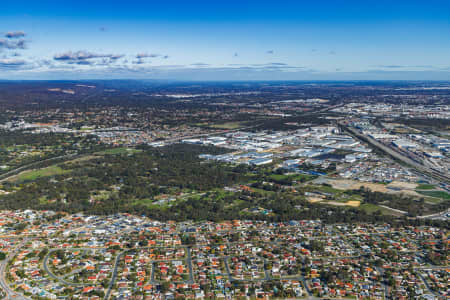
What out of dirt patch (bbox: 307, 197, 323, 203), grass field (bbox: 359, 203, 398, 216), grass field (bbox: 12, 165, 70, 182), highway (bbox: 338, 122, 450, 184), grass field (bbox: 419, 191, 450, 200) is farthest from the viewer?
grass field (bbox: 12, 165, 70, 182)

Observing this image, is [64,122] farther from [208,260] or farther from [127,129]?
[208,260]

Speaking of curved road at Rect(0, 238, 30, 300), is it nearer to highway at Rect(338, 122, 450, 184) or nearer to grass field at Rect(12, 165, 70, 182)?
grass field at Rect(12, 165, 70, 182)

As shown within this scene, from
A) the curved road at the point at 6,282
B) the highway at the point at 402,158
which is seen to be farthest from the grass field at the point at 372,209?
the curved road at the point at 6,282

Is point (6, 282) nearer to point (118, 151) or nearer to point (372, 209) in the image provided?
point (372, 209)

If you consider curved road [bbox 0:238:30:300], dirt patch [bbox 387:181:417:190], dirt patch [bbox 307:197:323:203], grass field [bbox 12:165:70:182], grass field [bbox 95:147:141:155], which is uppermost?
dirt patch [bbox 387:181:417:190]

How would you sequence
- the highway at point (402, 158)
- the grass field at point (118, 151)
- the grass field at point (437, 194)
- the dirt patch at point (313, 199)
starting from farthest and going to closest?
1. the grass field at point (118, 151)
2. the highway at point (402, 158)
3. the grass field at point (437, 194)
4. the dirt patch at point (313, 199)

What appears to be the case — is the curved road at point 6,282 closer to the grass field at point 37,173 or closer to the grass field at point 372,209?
the grass field at point 37,173

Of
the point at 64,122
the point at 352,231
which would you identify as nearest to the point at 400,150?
Result: the point at 352,231

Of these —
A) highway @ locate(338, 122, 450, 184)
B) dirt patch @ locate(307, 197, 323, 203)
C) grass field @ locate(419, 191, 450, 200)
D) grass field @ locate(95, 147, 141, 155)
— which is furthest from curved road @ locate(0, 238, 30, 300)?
highway @ locate(338, 122, 450, 184)
